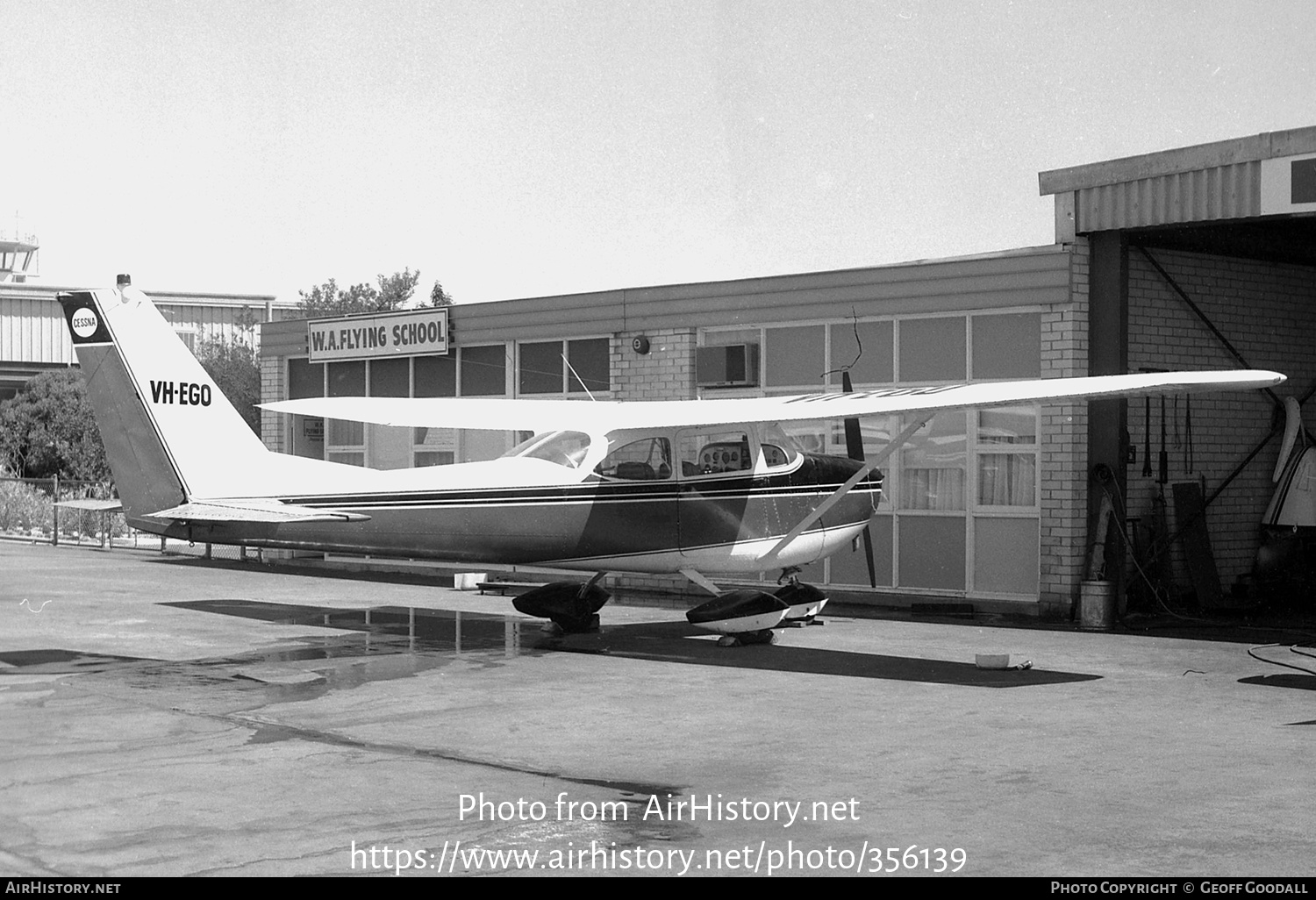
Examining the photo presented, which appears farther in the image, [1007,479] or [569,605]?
[1007,479]

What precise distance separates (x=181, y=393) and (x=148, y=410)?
1.07ft

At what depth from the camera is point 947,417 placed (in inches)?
689

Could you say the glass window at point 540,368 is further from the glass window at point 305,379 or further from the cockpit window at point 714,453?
the cockpit window at point 714,453

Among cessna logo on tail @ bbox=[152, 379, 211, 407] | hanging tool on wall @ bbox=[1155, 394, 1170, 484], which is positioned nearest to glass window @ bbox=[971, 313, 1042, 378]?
hanging tool on wall @ bbox=[1155, 394, 1170, 484]

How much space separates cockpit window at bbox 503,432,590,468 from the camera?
1355 centimetres

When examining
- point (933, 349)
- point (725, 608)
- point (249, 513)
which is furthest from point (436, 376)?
point (725, 608)

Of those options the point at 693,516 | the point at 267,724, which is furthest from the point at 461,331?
the point at 267,724

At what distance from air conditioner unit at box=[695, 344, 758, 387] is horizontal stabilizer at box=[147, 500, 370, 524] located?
279 inches

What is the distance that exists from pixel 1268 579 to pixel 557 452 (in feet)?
32.6

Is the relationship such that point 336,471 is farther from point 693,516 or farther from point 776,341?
point 776,341

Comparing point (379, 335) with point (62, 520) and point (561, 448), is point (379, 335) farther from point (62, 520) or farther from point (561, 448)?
point (62, 520)

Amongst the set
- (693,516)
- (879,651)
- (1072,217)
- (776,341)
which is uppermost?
(1072,217)

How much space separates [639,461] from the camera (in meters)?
13.5

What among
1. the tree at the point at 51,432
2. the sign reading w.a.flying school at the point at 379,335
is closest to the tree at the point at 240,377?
the tree at the point at 51,432
